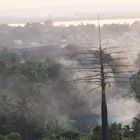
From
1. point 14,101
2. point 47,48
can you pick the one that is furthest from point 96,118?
point 47,48

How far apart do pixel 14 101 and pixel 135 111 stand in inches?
427

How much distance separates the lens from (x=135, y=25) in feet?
340

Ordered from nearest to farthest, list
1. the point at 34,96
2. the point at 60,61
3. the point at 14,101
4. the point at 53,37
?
the point at 14,101, the point at 34,96, the point at 60,61, the point at 53,37

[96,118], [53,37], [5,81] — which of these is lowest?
Answer: [96,118]

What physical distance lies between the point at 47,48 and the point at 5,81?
1062 inches

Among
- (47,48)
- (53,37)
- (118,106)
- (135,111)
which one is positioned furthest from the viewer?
(53,37)

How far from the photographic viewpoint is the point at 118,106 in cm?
4016

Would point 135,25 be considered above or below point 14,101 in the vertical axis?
above

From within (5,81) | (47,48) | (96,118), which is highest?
(47,48)

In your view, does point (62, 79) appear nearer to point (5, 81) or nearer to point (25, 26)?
point (5, 81)

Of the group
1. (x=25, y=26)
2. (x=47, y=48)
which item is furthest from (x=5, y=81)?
(x=25, y=26)

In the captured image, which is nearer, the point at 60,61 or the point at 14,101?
the point at 14,101

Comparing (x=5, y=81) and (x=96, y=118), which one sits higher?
(x=5, y=81)

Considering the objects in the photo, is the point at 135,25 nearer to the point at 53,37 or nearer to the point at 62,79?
the point at 53,37
